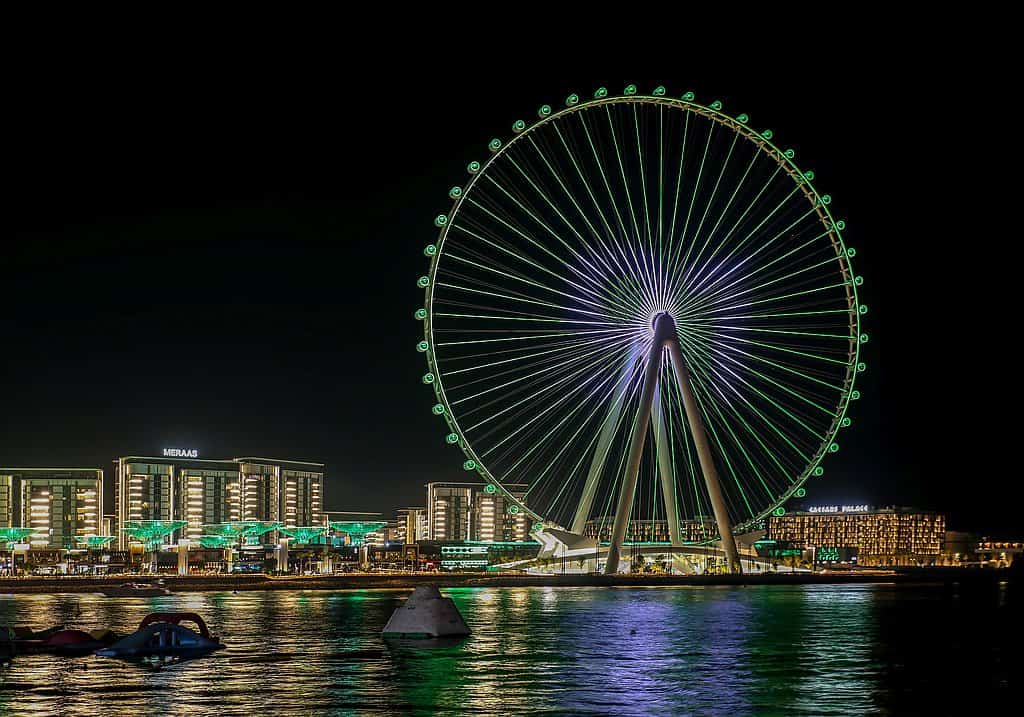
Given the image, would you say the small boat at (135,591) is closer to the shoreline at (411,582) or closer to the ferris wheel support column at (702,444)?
the shoreline at (411,582)

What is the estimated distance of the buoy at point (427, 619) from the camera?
51562 millimetres

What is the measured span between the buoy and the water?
2.97ft

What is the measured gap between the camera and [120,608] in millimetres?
90000

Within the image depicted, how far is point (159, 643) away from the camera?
46.8 m

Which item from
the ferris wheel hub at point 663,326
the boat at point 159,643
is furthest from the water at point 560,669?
the ferris wheel hub at point 663,326

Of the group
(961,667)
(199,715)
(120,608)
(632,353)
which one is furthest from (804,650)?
(120,608)

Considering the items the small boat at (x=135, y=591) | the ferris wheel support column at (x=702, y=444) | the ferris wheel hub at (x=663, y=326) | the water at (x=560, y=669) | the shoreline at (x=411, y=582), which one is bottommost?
the shoreline at (x=411, y=582)

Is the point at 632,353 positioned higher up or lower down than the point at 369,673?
higher up

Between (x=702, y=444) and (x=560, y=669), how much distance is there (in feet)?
177

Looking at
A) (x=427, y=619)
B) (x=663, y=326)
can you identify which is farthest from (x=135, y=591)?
(x=427, y=619)

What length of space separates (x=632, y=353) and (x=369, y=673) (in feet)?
151

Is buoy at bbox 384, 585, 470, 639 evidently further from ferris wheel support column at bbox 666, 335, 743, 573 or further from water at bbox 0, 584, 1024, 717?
ferris wheel support column at bbox 666, 335, 743, 573

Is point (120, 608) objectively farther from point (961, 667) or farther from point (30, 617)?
point (961, 667)

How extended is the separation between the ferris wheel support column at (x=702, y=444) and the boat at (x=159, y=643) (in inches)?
1741
